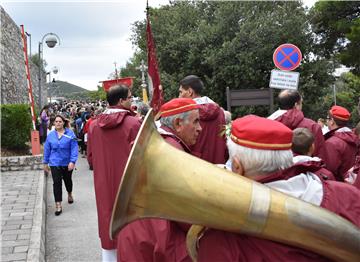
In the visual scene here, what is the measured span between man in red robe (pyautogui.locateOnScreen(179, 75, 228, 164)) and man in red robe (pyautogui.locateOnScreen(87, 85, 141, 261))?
64cm

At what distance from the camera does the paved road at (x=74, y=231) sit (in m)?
5.34

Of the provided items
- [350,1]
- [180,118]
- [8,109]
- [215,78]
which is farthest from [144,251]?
[350,1]

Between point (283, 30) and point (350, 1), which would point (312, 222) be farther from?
point (350, 1)

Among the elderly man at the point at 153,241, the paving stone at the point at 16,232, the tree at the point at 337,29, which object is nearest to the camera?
the elderly man at the point at 153,241

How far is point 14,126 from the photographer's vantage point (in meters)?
11.9

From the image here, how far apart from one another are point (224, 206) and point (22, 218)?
538 cm

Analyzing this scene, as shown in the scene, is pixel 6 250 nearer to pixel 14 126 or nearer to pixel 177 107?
pixel 177 107

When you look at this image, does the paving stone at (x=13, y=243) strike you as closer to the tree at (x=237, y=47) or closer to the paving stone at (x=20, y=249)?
the paving stone at (x=20, y=249)

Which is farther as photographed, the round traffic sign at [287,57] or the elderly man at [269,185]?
the round traffic sign at [287,57]

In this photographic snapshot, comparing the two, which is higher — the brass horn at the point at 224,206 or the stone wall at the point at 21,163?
the brass horn at the point at 224,206

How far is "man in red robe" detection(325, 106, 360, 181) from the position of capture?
4207mm

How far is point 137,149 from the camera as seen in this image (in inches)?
59.4

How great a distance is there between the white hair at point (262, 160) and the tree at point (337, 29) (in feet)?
69.0

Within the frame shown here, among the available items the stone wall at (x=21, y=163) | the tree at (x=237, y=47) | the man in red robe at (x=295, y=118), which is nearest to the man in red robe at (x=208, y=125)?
the man in red robe at (x=295, y=118)
